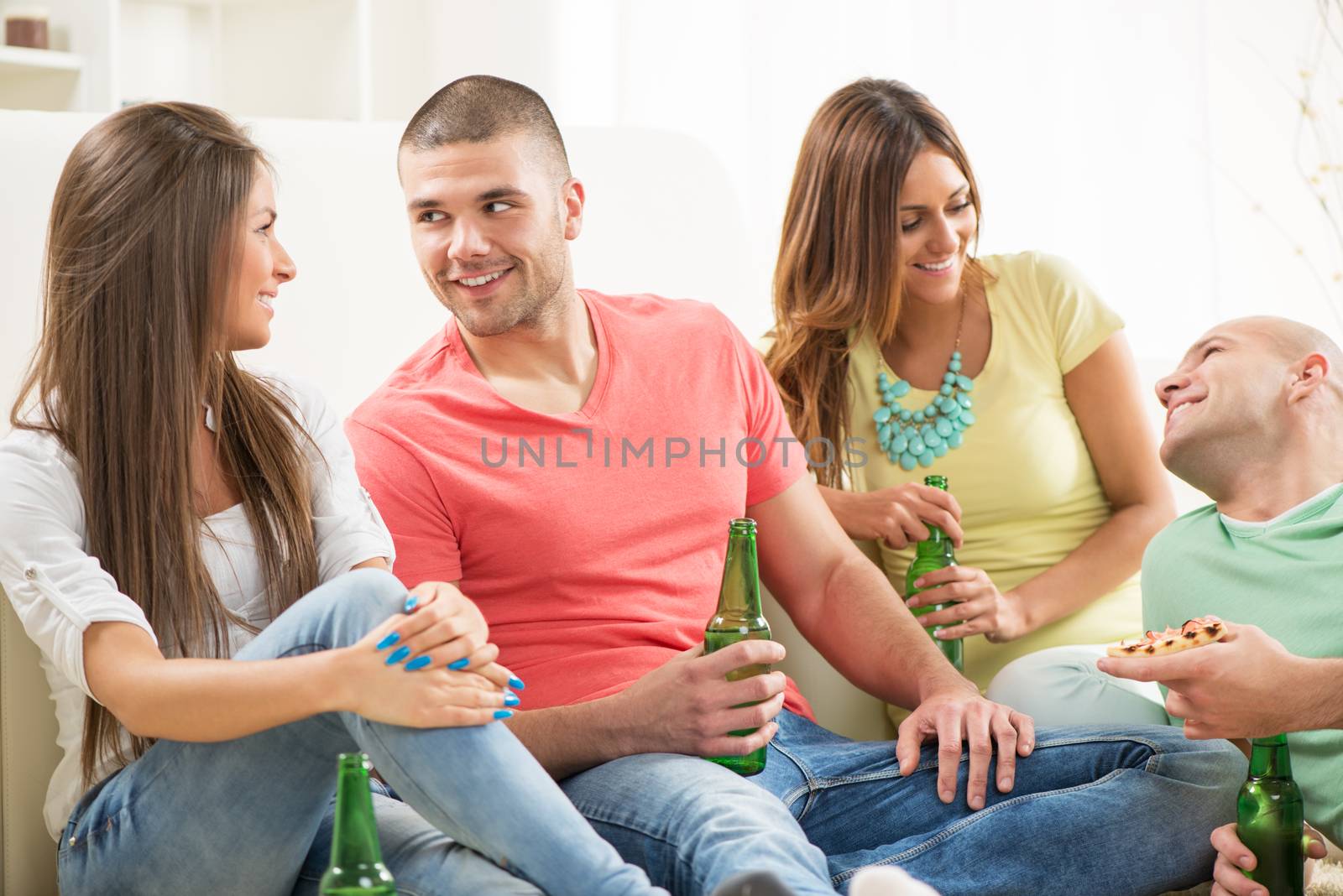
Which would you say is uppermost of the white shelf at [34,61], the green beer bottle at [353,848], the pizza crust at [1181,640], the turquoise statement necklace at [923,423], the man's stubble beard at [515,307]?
the white shelf at [34,61]

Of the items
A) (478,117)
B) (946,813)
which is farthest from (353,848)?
(478,117)

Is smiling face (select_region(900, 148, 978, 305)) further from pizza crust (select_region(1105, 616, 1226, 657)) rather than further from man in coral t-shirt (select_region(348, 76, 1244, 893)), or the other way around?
pizza crust (select_region(1105, 616, 1226, 657))

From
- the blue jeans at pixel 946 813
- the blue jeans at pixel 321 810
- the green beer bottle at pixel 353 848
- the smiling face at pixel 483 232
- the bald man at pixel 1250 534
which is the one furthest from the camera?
the smiling face at pixel 483 232

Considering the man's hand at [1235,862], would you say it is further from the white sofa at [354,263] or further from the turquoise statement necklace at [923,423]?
the turquoise statement necklace at [923,423]

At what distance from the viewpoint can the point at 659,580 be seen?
1.72 m

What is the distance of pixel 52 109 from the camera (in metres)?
3.58

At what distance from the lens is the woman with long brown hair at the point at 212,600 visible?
1.23m

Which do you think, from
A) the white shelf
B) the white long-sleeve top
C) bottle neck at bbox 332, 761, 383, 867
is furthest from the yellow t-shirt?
the white shelf

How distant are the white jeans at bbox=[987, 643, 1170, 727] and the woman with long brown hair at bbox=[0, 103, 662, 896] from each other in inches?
30.0

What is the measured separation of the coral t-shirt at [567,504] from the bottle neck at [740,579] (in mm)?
198

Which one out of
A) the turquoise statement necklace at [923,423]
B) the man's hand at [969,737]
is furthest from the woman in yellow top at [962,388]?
the man's hand at [969,737]

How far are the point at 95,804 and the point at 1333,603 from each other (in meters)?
1.31

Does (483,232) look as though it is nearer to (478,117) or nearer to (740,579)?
(478,117)

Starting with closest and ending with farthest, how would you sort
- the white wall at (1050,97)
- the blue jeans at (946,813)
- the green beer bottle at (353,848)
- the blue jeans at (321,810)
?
the green beer bottle at (353,848) → the blue jeans at (321,810) → the blue jeans at (946,813) → the white wall at (1050,97)
